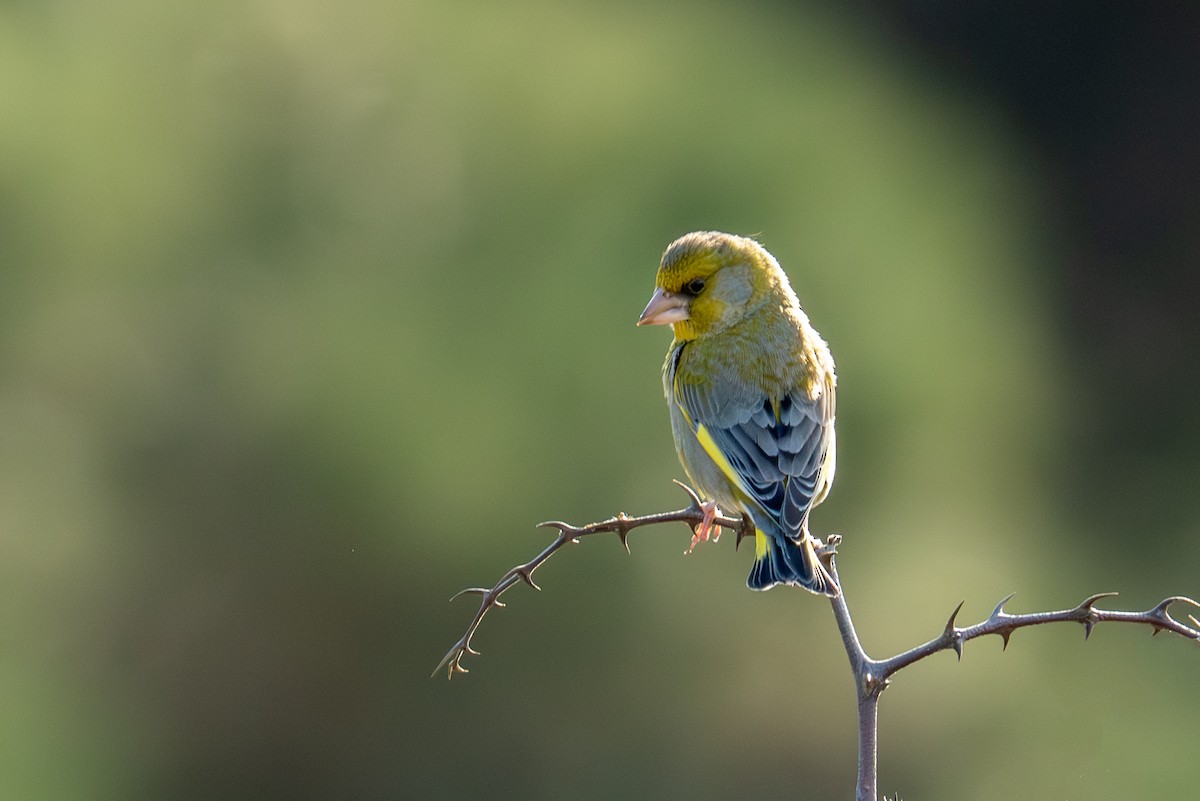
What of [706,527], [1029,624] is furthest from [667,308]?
[1029,624]

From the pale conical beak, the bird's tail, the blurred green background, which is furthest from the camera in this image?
the blurred green background

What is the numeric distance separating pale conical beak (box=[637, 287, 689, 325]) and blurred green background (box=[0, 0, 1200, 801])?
2320mm

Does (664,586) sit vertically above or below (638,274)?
below

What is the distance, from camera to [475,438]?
6.88m

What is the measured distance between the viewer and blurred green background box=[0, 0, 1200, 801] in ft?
21.1

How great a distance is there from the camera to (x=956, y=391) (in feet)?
28.2

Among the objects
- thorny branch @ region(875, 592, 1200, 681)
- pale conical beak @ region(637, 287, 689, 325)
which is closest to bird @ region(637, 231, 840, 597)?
pale conical beak @ region(637, 287, 689, 325)

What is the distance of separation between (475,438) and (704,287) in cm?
276

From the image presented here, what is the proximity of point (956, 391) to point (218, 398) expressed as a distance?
424 centimetres

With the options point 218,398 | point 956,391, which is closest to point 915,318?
point 956,391

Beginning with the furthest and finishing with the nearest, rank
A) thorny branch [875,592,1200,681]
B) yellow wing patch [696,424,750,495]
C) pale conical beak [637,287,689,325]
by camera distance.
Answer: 1. pale conical beak [637,287,689,325]
2. yellow wing patch [696,424,750,495]
3. thorny branch [875,592,1200,681]

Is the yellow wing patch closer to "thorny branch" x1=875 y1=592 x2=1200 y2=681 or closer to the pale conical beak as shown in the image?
the pale conical beak

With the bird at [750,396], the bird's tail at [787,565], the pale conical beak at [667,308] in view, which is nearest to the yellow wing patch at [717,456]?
the bird at [750,396]

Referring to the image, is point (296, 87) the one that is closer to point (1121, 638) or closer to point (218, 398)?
point (218, 398)
